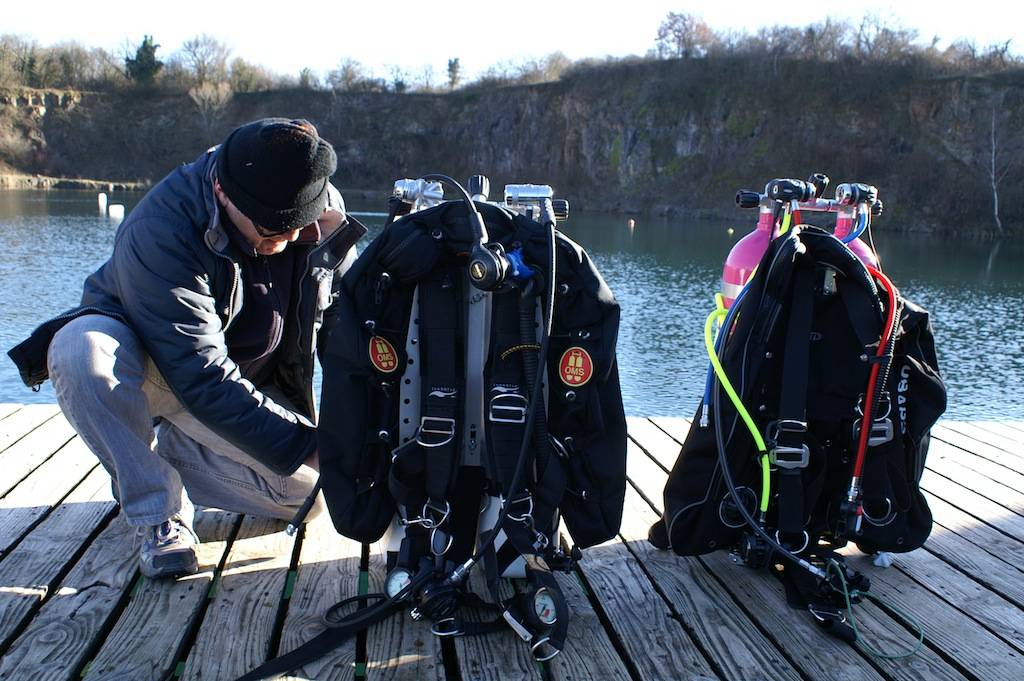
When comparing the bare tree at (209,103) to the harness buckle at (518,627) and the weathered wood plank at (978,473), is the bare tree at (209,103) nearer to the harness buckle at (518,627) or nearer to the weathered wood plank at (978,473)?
the weathered wood plank at (978,473)

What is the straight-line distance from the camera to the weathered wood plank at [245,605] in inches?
74.6

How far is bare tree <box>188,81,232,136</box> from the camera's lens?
53.3 m

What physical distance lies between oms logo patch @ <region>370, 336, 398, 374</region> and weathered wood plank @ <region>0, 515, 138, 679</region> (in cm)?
89

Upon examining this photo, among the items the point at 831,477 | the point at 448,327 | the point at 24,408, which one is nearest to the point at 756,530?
the point at 831,477

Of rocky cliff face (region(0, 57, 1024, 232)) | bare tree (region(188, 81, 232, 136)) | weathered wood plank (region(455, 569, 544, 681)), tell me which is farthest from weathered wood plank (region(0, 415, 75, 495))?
bare tree (region(188, 81, 232, 136))

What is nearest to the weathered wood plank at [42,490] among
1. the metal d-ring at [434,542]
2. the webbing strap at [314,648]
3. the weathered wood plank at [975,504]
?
the webbing strap at [314,648]

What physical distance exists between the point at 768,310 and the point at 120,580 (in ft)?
6.00

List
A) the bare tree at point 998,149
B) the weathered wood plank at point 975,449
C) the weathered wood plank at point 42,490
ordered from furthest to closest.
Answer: the bare tree at point 998,149
the weathered wood plank at point 975,449
the weathered wood plank at point 42,490

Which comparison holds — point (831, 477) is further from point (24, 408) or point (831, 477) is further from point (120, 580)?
point (24, 408)

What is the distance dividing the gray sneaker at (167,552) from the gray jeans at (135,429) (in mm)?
35

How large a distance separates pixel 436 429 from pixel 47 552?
122 centimetres

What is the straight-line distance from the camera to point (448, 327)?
2.06 metres

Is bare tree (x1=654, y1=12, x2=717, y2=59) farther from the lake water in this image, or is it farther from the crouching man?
the crouching man

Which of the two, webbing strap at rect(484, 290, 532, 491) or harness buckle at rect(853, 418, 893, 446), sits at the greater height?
webbing strap at rect(484, 290, 532, 491)
